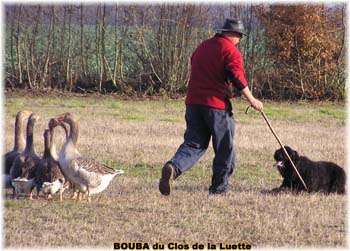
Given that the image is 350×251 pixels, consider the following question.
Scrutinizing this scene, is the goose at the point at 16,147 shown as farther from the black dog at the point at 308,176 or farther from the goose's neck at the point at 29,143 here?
the black dog at the point at 308,176

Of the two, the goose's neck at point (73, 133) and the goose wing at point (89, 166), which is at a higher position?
the goose's neck at point (73, 133)

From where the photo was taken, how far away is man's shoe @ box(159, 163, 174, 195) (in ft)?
31.9

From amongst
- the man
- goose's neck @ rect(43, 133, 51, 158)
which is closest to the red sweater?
the man

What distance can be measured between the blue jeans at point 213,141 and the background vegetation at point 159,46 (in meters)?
16.2

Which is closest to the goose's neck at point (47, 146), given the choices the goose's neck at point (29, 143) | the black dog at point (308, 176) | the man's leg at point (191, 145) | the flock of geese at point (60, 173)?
the flock of geese at point (60, 173)

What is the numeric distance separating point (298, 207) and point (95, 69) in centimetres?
1916

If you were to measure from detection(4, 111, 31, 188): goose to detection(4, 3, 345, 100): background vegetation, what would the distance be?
15677mm

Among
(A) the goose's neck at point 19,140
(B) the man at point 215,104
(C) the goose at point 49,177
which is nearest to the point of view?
(C) the goose at point 49,177

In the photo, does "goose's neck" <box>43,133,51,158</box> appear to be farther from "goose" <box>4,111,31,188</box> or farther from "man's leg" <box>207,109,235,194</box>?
"man's leg" <box>207,109,235,194</box>

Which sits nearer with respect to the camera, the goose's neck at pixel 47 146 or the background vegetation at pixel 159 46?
the goose's neck at pixel 47 146

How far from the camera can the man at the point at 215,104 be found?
9.79 meters

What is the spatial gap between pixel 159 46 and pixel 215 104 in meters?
17.6

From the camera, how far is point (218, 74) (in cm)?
987

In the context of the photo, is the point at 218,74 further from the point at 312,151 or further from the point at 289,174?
the point at 312,151
